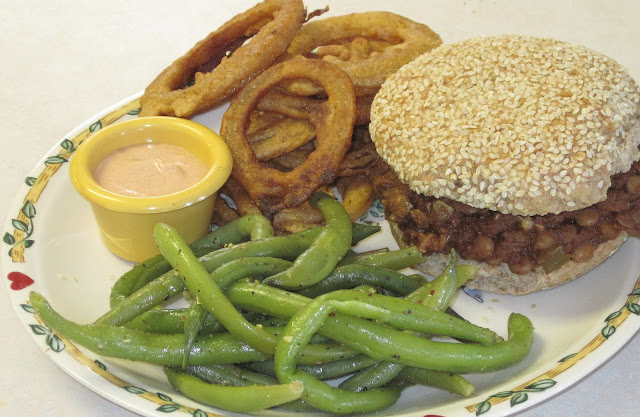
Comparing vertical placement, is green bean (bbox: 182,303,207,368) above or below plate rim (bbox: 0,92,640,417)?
above

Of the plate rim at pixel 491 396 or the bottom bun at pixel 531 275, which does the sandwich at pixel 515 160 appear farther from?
the plate rim at pixel 491 396

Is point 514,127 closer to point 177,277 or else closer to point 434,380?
point 434,380

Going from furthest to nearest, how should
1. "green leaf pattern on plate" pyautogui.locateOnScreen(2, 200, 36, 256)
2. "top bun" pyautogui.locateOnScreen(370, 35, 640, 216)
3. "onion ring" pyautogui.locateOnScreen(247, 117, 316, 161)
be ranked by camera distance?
"onion ring" pyautogui.locateOnScreen(247, 117, 316, 161) → "green leaf pattern on plate" pyautogui.locateOnScreen(2, 200, 36, 256) → "top bun" pyautogui.locateOnScreen(370, 35, 640, 216)

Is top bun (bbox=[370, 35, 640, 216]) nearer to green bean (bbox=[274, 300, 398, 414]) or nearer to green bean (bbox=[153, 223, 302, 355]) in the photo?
green bean (bbox=[274, 300, 398, 414])

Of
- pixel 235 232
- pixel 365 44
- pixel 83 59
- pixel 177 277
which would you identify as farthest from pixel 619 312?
pixel 83 59

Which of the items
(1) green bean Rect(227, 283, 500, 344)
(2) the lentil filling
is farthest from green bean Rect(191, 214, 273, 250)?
(2) the lentil filling

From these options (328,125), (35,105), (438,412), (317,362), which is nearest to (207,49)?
(328,125)

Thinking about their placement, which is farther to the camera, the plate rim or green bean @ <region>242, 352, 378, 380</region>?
green bean @ <region>242, 352, 378, 380</region>
